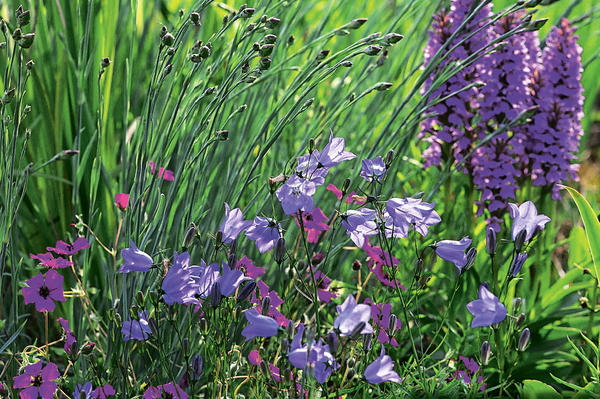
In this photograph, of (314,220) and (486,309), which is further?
(314,220)

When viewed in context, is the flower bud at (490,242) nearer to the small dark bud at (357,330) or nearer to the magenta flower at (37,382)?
the small dark bud at (357,330)

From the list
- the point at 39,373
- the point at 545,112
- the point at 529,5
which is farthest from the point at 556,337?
the point at 39,373

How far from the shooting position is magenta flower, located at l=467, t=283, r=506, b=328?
106 centimetres

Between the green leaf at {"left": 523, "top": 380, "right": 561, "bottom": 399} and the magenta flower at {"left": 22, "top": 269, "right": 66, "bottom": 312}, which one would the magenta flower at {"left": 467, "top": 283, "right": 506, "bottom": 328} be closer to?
the green leaf at {"left": 523, "top": 380, "right": 561, "bottom": 399}

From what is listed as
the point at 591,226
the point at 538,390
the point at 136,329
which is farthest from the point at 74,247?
the point at 591,226

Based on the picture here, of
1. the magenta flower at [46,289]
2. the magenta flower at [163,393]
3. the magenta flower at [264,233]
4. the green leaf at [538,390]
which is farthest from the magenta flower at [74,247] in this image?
the green leaf at [538,390]

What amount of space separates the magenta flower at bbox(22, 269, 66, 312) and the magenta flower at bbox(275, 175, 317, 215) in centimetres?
58

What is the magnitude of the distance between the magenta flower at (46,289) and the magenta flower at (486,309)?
2.67ft

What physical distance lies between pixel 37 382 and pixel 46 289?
0.20m

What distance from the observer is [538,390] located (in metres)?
1.36

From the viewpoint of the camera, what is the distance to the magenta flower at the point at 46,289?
1.37m

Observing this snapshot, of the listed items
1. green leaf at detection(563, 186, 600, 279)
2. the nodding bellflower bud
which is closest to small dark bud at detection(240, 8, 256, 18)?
the nodding bellflower bud

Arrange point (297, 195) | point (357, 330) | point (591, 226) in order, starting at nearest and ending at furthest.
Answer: point (357, 330)
point (297, 195)
point (591, 226)

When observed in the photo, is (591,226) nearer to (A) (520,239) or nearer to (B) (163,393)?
(A) (520,239)
